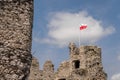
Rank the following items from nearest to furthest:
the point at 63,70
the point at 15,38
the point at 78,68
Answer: the point at 15,38 → the point at 78,68 → the point at 63,70

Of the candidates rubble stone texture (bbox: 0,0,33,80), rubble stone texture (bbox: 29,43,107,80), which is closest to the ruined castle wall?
rubble stone texture (bbox: 29,43,107,80)

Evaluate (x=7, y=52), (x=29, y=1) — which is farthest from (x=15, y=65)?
(x=29, y=1)

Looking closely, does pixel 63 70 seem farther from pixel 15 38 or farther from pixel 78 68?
pixel 15 38

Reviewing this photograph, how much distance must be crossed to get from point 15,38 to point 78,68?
1825 cm

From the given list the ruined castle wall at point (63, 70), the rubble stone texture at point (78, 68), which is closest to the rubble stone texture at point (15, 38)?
the rubble stone texture at point (78, 68)

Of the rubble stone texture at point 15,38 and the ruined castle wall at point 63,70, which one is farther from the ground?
the rubble stone texture at point 15,38

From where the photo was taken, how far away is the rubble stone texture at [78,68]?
2385 cm

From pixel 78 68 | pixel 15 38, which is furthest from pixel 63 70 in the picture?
pixel 15 38

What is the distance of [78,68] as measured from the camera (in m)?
26.2

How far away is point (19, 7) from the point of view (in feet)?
28.2

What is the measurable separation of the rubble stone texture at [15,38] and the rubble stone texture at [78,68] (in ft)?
49.4

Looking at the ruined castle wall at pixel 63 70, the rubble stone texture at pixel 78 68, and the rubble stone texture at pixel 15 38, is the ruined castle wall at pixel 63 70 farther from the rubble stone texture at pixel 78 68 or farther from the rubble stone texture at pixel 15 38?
the rubble stone texture at pixel 15 38

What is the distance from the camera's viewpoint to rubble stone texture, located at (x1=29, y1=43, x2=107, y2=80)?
23853 mm

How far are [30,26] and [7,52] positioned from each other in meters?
0.91
